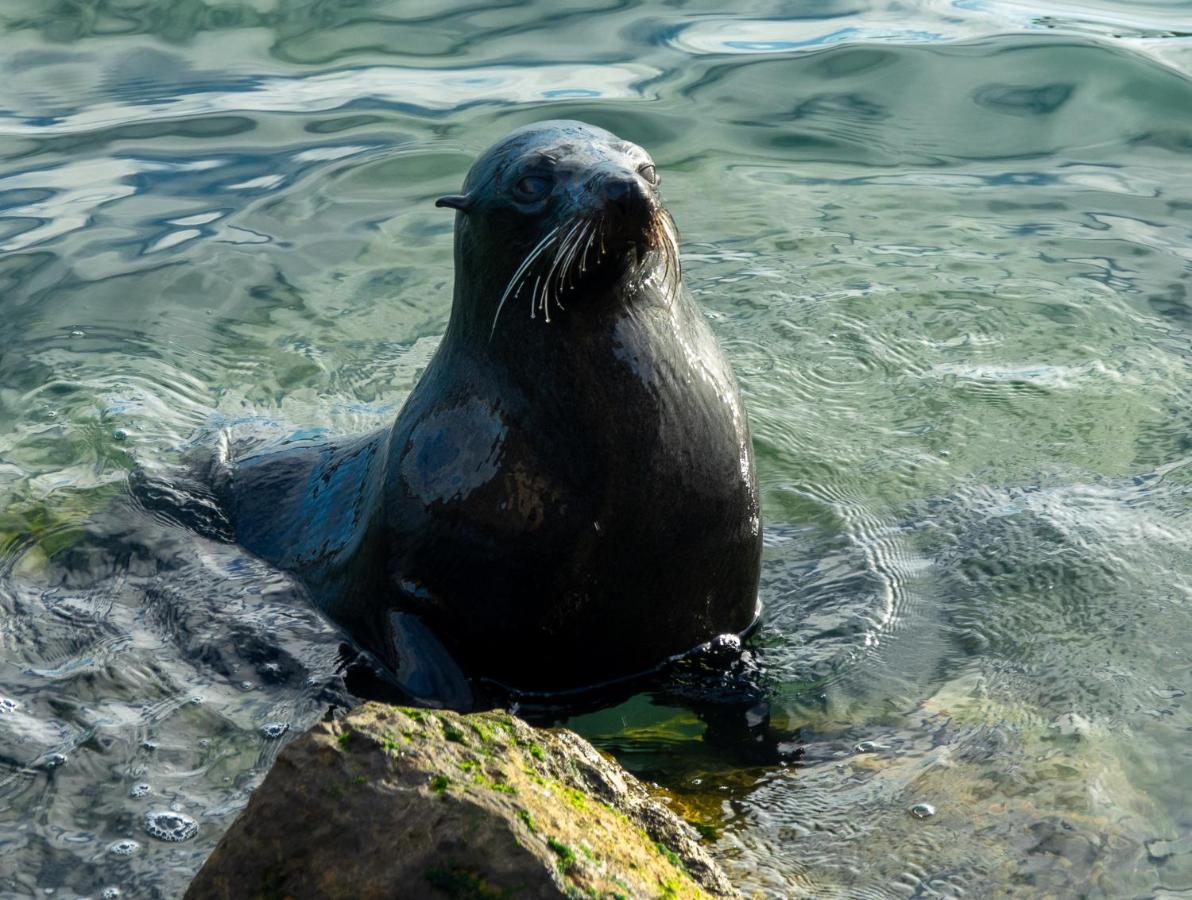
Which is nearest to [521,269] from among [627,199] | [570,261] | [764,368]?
[570,261]

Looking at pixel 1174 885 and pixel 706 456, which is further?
pixel 706 456

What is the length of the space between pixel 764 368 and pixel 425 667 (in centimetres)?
324

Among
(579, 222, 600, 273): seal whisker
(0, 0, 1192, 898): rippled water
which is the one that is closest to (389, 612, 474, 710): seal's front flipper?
(0, 0, 1192, 898): rippled water

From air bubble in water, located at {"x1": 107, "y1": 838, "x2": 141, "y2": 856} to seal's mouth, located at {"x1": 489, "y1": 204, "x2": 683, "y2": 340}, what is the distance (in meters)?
1.84

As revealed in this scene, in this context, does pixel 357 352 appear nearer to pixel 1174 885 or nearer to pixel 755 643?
pixel 755 643

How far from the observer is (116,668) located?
5414mm

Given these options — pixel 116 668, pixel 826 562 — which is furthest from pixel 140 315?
pixel 826 562

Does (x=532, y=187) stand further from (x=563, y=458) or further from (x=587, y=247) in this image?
A: (x=563, y=458)

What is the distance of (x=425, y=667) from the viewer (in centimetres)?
506

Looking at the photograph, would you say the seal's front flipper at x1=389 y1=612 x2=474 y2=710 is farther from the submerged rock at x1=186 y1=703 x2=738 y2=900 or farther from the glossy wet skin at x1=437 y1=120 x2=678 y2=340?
the submerged rock at x1=186 y1=703 x2=738 y2=900

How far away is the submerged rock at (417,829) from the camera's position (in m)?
3.08

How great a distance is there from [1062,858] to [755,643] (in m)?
1.56

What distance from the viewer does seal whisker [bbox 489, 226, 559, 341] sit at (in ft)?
Result: 15.9

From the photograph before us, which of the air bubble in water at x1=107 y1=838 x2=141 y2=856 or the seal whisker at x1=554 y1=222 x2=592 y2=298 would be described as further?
the seal whisker at x1=554 y1=222 x2=592 y2=298
